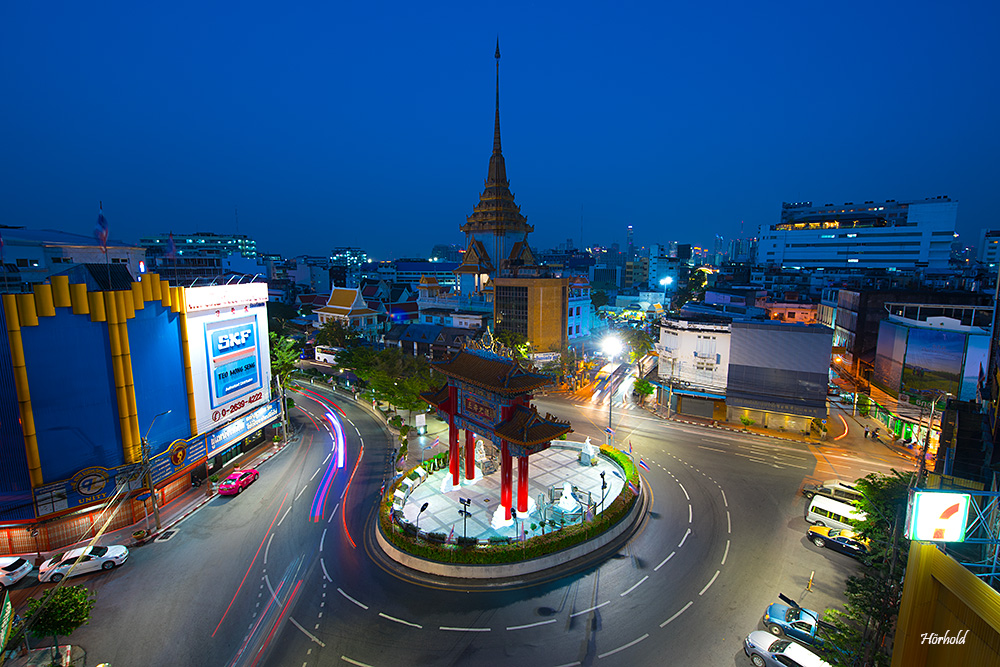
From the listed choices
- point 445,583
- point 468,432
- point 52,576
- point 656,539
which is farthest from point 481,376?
point 52,576

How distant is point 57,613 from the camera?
15867 mm

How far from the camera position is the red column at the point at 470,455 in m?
28.8

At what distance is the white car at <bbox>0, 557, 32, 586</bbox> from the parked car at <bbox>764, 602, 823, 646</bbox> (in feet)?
110

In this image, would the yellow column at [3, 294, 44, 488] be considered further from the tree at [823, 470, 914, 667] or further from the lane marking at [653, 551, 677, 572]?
the tree at [823, 470, 914, 667]

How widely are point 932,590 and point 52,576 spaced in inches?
1306

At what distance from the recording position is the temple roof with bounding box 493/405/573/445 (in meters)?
23.2

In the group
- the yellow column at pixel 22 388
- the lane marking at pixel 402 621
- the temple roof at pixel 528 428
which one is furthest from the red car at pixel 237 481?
the temple roof at pixel 528 428

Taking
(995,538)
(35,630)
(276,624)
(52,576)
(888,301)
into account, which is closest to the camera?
(995,538)

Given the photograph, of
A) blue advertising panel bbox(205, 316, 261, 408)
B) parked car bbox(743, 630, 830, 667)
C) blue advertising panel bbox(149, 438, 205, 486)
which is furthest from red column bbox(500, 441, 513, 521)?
blue advertising panel bbox(205, 316, 261, 408)

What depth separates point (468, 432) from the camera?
28156 mm

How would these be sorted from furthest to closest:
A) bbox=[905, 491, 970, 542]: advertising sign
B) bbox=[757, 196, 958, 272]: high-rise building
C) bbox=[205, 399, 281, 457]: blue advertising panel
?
bbox=[757, 196, 958, 272]: high-rise building < bbox=[205, 399, 281, 457]: blue advertising panel < bbox=[905, 491, 970, 542]: advertising sign

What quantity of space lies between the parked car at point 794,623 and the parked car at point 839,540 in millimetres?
6293

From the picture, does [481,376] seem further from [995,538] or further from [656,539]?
[995,538]

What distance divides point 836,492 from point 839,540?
Result: 15.1 feet
